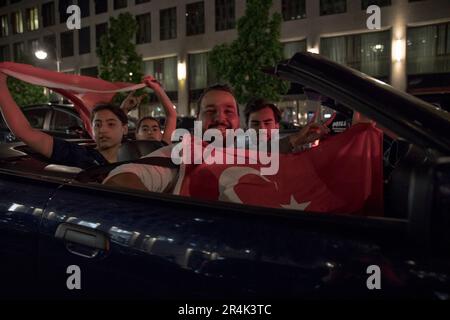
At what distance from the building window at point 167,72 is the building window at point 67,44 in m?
10.1

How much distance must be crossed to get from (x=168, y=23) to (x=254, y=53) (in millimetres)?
11241

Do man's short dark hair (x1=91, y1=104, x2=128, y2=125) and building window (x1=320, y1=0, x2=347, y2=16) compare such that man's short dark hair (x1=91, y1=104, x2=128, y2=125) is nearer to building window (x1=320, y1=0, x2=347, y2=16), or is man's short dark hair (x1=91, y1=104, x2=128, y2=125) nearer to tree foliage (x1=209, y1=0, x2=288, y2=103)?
tree foliage (x1=209, y1=0, x2=288, y2=103)

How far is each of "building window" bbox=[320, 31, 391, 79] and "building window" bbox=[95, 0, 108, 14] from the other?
1871 cm

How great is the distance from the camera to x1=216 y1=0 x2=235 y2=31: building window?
28016mm

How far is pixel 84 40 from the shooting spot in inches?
1481

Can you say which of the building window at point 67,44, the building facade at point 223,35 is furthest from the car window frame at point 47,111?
the building window at point 67,44

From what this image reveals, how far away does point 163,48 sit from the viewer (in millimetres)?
31656

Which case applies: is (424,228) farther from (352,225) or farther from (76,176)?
(76,176)

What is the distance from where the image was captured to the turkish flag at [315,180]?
1828mm

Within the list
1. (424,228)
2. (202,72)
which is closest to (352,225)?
(424,228)

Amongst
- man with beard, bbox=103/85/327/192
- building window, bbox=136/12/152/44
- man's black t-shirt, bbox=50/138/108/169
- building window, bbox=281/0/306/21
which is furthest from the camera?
building window, bbox=136/12/152/44

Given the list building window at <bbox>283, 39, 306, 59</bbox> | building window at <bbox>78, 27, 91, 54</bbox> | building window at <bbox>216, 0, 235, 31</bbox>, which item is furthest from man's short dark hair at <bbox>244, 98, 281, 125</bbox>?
building window at <bbox>78, 27, 91, 54</bbox>

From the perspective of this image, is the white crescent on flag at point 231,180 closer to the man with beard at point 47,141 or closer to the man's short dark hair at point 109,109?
the man with beard at point 47,141
